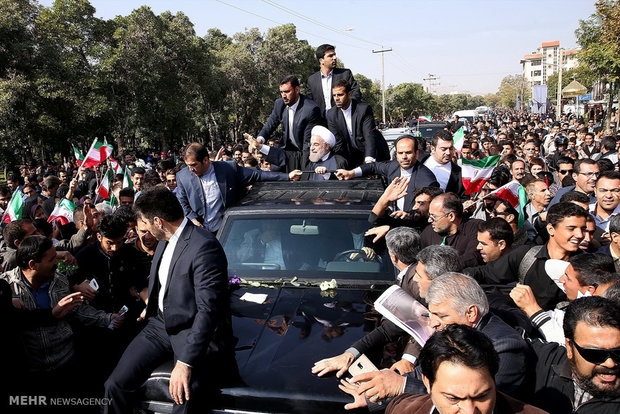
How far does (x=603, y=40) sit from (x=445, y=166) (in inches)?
602

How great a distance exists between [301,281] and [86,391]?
5.48 ft

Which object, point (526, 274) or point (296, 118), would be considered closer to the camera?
point (526, 274)

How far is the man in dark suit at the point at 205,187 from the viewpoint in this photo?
5434 mm

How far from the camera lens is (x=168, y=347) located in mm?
3307

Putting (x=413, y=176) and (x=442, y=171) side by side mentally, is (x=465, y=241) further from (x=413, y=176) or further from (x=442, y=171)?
(x=442, y=171)

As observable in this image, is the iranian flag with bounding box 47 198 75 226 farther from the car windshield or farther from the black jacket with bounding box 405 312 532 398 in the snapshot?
the black jacket with bounding box 405 312 532 398

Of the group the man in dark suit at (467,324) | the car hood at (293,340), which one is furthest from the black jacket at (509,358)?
the car hood at (293,340)

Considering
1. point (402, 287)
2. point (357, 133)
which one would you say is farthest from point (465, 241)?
point (357, 133)

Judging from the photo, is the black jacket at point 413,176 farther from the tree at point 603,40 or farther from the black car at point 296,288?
the tree at point 603,40

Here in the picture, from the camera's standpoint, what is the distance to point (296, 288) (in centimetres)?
405

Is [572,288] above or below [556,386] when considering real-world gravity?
above

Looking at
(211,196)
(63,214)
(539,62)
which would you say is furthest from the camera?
(539,62)

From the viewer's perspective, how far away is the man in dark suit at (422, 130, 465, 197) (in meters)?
6.12

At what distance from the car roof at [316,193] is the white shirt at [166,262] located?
140 cm
